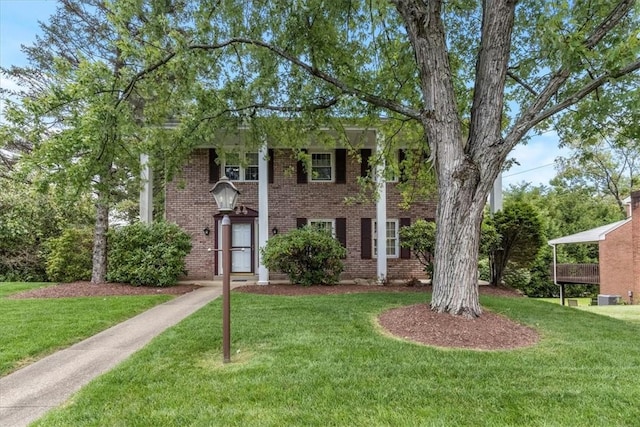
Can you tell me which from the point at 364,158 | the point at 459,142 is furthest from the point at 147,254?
the point at 459,142

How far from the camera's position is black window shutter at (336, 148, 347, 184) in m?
14.4

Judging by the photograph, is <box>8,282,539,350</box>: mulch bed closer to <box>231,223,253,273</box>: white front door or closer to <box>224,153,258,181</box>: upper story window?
<box>231,223,253,273</box>: white front door

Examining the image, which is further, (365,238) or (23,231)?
(365,238)

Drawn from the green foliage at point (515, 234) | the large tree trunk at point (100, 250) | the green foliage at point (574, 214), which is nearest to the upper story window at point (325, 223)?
the green foliage at point (515, 234)

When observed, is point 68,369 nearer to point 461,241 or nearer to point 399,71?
point 461,241

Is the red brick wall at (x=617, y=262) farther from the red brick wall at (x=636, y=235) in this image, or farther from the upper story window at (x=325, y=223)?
the upper story window at (x=325, y=223)

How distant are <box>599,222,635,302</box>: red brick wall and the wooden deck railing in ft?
3.37

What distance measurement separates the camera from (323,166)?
1452 cm

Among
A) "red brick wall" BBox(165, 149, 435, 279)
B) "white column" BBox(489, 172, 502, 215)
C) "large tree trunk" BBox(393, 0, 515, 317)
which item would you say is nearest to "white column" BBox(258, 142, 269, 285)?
"red brick wall" BBox(165, 149, 435, 279)

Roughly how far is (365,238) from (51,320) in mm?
9820

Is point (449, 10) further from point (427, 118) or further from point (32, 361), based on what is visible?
point (32, 361)

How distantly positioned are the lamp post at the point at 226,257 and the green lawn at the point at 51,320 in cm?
239

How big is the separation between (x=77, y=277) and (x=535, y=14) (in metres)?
14.0

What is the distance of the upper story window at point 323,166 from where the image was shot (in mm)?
14469
